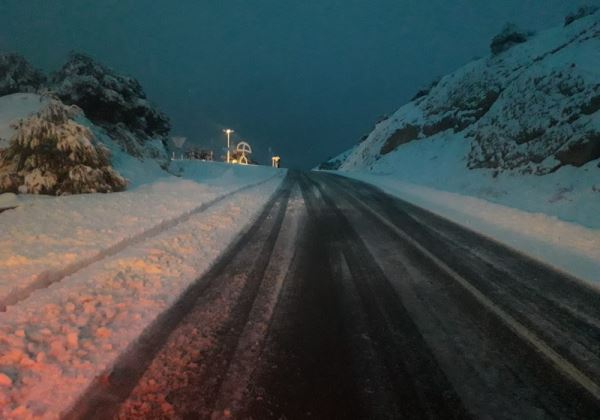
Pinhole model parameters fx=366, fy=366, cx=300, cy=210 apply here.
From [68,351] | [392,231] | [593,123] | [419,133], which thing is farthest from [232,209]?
[419,133]

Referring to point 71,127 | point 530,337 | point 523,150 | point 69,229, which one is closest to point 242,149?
point 523,150

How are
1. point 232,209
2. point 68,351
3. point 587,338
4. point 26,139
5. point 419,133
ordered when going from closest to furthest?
point 68,351
point 587,338
point 26,139
point 232,209
point 419,133

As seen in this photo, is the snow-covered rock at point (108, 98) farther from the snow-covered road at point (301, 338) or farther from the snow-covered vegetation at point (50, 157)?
the snow-covered road at point (301, 338)

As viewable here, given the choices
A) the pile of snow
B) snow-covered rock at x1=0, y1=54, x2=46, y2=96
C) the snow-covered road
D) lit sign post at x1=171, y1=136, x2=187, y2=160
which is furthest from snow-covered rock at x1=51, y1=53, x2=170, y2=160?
the pile of snow

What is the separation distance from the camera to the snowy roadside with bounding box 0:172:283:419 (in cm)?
265

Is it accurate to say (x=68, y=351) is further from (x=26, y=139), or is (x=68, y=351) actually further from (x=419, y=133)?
(x=419, y=133)

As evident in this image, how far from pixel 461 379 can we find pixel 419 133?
36.4 meters

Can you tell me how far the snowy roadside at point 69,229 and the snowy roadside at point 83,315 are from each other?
84mm

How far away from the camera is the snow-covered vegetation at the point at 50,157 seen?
976cm

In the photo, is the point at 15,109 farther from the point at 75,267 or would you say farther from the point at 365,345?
the point at 365,345

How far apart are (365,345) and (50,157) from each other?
34.6ft

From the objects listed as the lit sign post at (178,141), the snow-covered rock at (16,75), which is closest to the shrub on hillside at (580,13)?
the lit sign post at (178,141)

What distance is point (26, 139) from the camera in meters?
9.95

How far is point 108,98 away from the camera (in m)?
15.6
